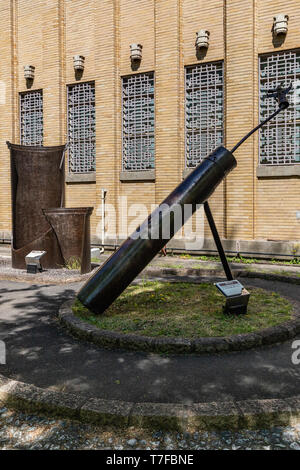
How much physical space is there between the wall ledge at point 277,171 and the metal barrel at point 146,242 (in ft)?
19.8

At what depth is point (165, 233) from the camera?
15.8ft

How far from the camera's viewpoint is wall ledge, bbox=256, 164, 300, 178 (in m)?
10.2

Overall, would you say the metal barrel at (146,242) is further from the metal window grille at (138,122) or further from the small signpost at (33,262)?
the metal window grille at (138,122)

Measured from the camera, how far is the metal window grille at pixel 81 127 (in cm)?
1345

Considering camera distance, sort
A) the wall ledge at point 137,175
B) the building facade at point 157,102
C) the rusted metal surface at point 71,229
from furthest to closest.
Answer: the wall ledge at point 137,175, the building facade at point 157,102, the rusted metal surface at point 71,229

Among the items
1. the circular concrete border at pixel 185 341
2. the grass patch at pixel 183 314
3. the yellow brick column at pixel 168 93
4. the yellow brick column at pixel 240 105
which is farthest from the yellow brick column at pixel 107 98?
the circular concrete border at pixel 185 341

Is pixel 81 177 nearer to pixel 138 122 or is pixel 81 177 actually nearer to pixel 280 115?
pixel 138 122

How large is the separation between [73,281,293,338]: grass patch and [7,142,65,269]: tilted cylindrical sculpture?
347 cm

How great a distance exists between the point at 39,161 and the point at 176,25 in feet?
21.4

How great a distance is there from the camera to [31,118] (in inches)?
586

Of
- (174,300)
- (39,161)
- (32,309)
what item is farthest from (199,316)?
(39,161)

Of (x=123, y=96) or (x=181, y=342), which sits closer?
(x=181, y=342)

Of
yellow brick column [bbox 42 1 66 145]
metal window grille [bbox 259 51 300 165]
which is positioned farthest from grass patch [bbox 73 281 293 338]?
yellow brick column [bbox 42 1 66 145]
